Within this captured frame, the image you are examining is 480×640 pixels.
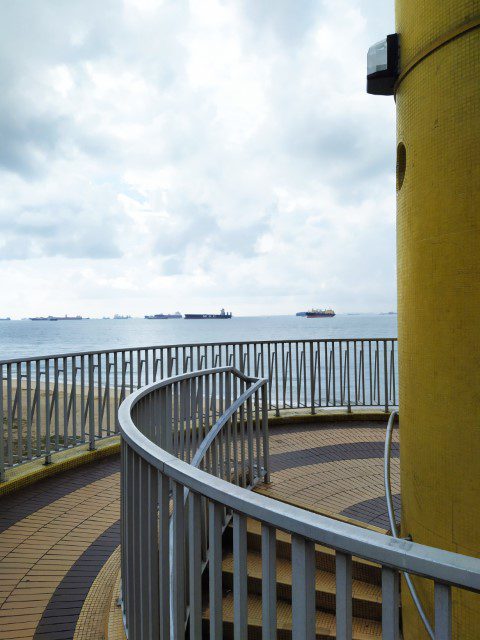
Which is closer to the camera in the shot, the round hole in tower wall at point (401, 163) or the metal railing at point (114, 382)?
the round hole in tower wall at point (401, 163)

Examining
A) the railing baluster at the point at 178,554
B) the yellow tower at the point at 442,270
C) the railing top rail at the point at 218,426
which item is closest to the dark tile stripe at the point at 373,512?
the yellow tower at the point at 442,270

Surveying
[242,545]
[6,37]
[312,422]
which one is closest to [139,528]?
[242,545]

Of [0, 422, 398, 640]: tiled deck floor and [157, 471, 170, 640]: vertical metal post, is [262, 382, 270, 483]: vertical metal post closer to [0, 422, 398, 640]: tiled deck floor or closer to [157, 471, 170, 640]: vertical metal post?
[0, 422, 398, 640]: tiled deck floor

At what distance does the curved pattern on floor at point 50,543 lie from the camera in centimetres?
314

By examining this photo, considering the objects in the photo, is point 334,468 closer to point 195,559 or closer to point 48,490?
point 48,490

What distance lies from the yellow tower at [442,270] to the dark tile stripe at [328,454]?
3077mm

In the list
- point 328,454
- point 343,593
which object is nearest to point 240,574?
point 343,593

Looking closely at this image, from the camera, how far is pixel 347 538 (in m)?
1.12

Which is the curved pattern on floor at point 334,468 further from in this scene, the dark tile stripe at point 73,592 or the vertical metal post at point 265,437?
the dark tile stripe at point 73,592

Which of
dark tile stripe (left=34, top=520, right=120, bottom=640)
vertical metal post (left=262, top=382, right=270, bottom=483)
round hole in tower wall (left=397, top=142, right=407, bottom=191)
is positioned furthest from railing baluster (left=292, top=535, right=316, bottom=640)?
vertical metal post (left=262, top=382, right=270, bottom=483)

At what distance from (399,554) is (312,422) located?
7.57 m

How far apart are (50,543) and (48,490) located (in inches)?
48.7

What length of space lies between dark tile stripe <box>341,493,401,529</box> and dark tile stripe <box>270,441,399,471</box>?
1.25 metres

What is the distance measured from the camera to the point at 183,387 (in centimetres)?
421
